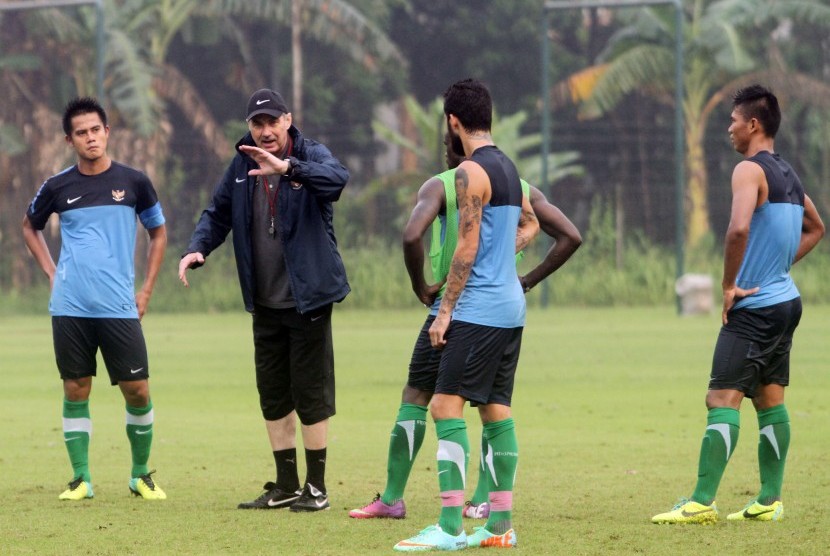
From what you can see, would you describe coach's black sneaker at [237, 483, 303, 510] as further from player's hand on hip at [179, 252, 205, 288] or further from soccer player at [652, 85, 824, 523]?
soccer player at [652, 85, 824, 523]

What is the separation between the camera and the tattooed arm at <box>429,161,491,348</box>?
7137 mm

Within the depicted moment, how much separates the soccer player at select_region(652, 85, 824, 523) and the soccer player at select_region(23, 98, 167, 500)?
3043 mm

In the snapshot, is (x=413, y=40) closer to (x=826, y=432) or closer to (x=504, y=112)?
(x=504, y=112)

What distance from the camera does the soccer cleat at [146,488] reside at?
29.5 ft

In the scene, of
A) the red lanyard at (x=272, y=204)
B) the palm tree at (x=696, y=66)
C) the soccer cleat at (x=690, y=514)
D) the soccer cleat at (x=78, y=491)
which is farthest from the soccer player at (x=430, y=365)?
the palm tree at (x=696, y=66)

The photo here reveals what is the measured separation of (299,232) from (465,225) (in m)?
1.67

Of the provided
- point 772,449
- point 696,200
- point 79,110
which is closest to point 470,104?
point 772,449

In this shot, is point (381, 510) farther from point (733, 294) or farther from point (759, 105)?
point (759, 105)

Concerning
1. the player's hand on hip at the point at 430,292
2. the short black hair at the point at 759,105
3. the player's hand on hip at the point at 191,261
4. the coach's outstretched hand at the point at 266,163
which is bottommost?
the player's hand on hip at the point at 430,292

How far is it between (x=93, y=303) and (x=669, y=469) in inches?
146

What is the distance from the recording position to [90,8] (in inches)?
1639

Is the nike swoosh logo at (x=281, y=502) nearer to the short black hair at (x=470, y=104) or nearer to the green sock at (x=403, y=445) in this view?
the green sock at (x=403, y=445)

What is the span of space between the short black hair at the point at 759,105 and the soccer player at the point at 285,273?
2.04m

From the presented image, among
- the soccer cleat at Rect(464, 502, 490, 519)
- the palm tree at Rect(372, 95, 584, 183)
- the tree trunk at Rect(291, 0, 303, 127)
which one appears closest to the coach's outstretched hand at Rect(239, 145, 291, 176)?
the soccer cleat at Rect(464, 502, 490, 519)
